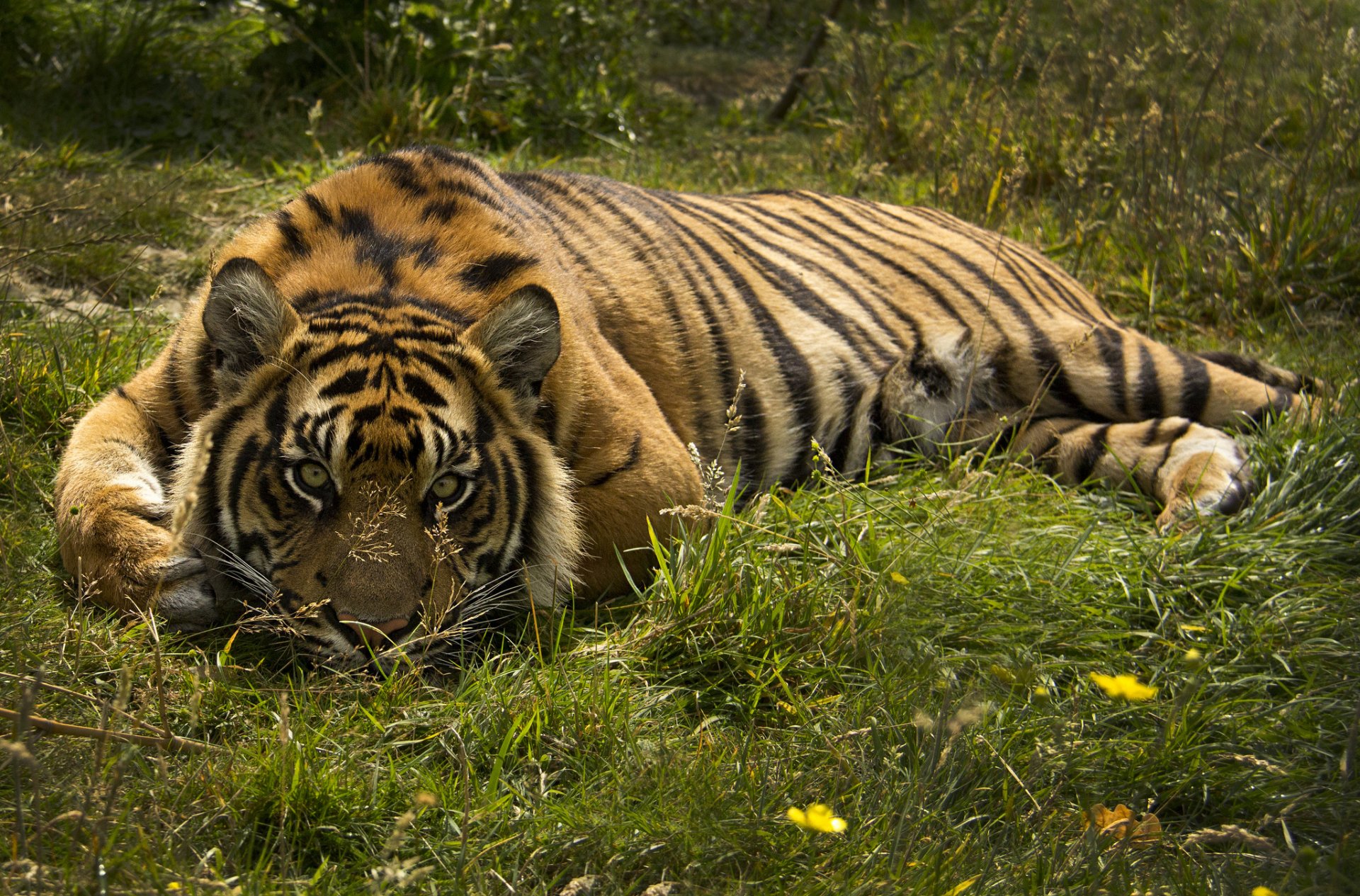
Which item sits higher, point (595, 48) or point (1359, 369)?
point (595, 48)

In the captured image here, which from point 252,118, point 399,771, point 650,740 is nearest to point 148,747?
point 399,771

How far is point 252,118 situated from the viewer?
6.65 metres

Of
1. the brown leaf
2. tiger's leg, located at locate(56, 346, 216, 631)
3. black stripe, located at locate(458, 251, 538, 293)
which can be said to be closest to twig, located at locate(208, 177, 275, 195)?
tiger's leg, located at locate(56, 346, 216, 631)

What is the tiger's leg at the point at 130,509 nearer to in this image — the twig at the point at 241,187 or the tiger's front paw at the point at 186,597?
the tiger's front paw at the point at 186,597

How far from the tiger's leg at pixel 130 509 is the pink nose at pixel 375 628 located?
18.6 inches

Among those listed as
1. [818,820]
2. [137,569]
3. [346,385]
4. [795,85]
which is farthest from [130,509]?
[795,85]

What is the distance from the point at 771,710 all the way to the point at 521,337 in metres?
1.14

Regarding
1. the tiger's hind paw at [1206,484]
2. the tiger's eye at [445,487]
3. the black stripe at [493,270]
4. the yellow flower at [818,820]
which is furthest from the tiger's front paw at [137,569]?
the tiger's hind paw at [1206,484]

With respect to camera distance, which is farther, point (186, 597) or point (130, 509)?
point (130, 509)

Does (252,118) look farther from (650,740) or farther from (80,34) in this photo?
(650,740)

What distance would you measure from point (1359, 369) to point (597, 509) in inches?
119

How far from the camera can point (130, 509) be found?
3.07m

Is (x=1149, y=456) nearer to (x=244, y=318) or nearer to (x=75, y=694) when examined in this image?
(x=244, y=318)

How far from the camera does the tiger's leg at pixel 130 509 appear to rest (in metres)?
2.92
